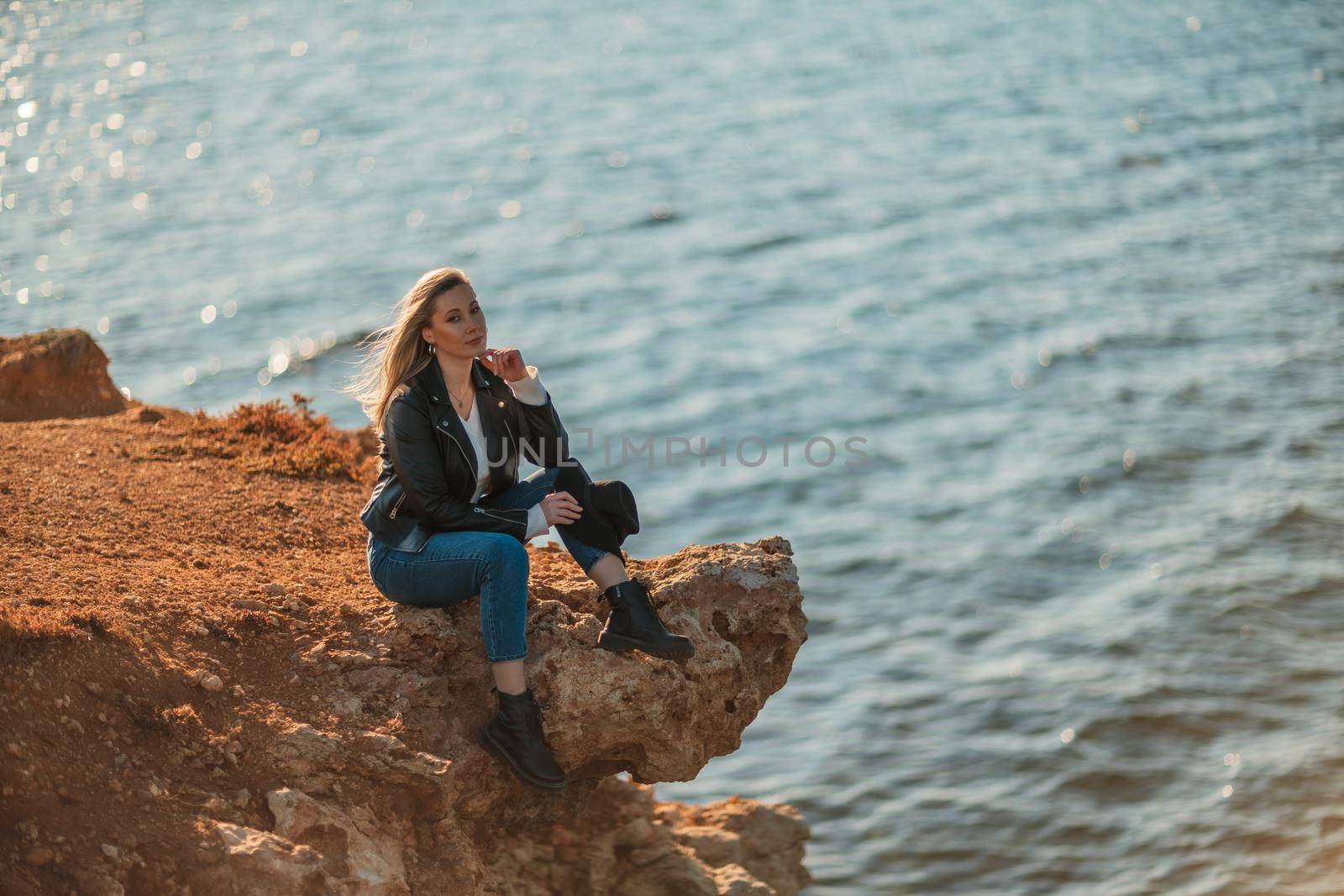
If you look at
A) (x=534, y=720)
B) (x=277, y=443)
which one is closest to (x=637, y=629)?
(x=534, y=720)

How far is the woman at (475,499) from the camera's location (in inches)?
261

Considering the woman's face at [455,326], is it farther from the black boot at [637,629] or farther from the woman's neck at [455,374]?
the black boot at [637,629]

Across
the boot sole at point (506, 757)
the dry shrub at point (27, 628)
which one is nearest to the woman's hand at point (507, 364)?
the boot sole at point (506, 757)

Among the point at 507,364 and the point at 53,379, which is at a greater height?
the point at 507,364

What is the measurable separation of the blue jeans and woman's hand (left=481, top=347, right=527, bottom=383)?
87 centimetres

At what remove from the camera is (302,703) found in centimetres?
660

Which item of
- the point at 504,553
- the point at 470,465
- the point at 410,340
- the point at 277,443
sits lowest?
the point at 277,443

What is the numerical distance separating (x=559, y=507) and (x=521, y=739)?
1.18 m

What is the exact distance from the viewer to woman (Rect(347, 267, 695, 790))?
663 cm

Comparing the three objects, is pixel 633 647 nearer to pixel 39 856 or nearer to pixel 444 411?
pixel 444 411

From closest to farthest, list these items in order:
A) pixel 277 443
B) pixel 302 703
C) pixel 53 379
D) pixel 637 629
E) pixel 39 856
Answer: pixel 39 856 → pixel 302 703 → pixel 637 629 → pixel 277 443 → pixel 53 379

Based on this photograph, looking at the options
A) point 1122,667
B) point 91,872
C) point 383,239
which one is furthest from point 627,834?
point 383,239

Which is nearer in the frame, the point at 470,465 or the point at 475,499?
the point at 470,465

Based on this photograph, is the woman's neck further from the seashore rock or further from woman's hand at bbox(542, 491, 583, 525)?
the seashore rock
